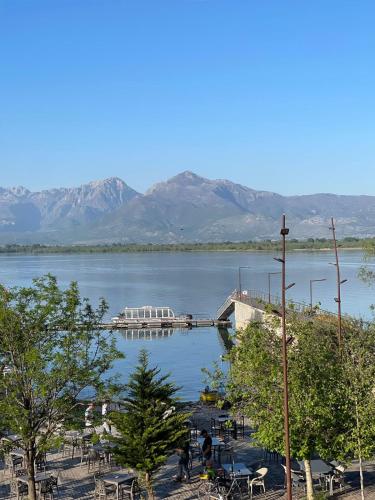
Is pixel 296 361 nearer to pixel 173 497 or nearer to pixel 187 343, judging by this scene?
pixel 173 497

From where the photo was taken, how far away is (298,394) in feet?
53.7

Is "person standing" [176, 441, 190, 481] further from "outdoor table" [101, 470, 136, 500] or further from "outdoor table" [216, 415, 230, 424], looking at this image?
"outdoor table" [216, 415, 230, 424]

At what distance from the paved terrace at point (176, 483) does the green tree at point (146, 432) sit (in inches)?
57.1

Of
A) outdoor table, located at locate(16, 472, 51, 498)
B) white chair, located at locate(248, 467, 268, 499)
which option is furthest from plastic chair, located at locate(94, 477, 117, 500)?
white chair, located at locate(248, 467, 268, 499)

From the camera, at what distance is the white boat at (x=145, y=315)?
7444cm

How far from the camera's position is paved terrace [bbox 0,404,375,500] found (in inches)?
716

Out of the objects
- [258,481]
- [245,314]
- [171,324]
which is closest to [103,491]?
[258,481]

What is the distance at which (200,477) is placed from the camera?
18.6m

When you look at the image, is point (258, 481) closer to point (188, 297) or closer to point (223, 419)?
point (223, 419)

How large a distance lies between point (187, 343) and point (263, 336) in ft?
151

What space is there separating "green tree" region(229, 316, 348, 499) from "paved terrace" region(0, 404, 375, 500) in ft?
4.28

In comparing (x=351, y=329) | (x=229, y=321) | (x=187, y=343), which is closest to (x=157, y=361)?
(x=187, y=343)

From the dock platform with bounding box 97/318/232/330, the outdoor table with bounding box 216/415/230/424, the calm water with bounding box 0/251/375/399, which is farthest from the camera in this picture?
the dock platform with bounding box 97/318/232/330

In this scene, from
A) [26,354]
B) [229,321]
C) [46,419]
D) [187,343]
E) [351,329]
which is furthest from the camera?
[229,321]
